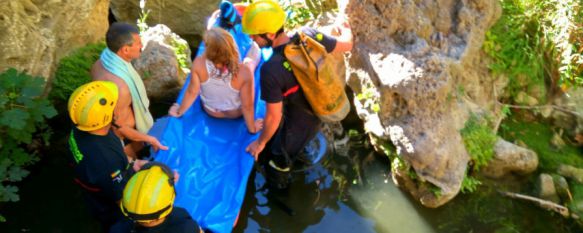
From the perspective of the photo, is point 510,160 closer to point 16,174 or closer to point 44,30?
point 16,174

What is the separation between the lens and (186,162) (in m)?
4.45

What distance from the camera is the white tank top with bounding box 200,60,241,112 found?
4238 mm

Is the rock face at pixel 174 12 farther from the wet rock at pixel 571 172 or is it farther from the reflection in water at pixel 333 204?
the wet rock at pixel 571 172

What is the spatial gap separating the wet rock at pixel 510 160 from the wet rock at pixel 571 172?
0.27 meters

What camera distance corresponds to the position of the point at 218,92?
4.44 m

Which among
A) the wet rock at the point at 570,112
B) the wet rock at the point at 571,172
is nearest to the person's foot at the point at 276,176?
the wet rock at the point at 571,172

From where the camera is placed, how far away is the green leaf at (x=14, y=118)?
3.91 metres

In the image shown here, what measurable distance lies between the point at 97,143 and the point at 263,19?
146 cm

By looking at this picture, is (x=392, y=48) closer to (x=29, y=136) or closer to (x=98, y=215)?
(x=98, y=215)

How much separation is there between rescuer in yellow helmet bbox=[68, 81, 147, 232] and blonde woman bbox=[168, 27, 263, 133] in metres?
0.98

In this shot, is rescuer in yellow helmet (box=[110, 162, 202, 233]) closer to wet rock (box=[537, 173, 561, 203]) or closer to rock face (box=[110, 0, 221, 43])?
wet rock (box=[537, 173, 561, 203])

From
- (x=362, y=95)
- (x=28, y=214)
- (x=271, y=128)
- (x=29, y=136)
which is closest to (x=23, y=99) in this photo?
(x=29, y=136)

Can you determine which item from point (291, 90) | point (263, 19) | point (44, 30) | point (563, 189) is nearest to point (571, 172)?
point (563, 189)

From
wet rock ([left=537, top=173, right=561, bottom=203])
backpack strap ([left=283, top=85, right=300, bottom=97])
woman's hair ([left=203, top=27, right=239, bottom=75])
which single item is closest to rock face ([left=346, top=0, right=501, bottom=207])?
wet rock ([left=537, top=173, right=561, bottom=203])
